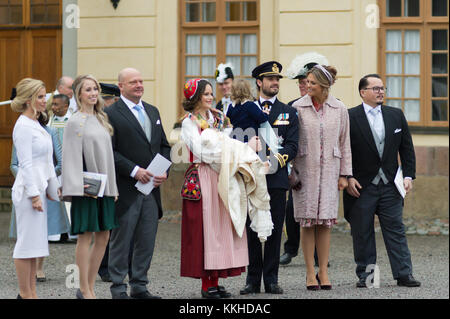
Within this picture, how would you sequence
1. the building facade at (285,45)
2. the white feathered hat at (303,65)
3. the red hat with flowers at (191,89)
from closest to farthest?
the red hat with flowers at (191,89), the white feathered hat at (303,65), the building facade at (285,45)

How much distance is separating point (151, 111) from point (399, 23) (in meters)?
6.70

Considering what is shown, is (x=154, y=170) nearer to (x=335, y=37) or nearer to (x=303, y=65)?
(x=303, y=65)

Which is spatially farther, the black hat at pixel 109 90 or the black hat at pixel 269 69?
the black hat at pixel 109 90

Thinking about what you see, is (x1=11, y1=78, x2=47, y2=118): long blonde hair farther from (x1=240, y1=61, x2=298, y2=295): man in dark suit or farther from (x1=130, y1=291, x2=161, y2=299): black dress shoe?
(x1=240, y1=61, x2=298, y2=295): man in dark suit

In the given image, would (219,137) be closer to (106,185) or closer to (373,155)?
(106,185)

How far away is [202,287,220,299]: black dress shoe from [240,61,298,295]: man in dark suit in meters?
0.36

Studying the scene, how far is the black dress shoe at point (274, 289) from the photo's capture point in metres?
8.26

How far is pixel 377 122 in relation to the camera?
9047 millimetres

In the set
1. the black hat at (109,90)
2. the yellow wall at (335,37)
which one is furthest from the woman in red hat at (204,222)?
the yellow wall at (335,37)

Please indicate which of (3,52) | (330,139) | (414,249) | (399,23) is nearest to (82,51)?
(3,52)

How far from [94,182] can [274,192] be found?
5.77ft

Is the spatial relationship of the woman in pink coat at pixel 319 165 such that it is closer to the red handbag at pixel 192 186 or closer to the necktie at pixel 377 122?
the necktie at pixel 377 122

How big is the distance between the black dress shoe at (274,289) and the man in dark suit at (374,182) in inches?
37.6

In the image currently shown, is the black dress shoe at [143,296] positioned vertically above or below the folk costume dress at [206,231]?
below
